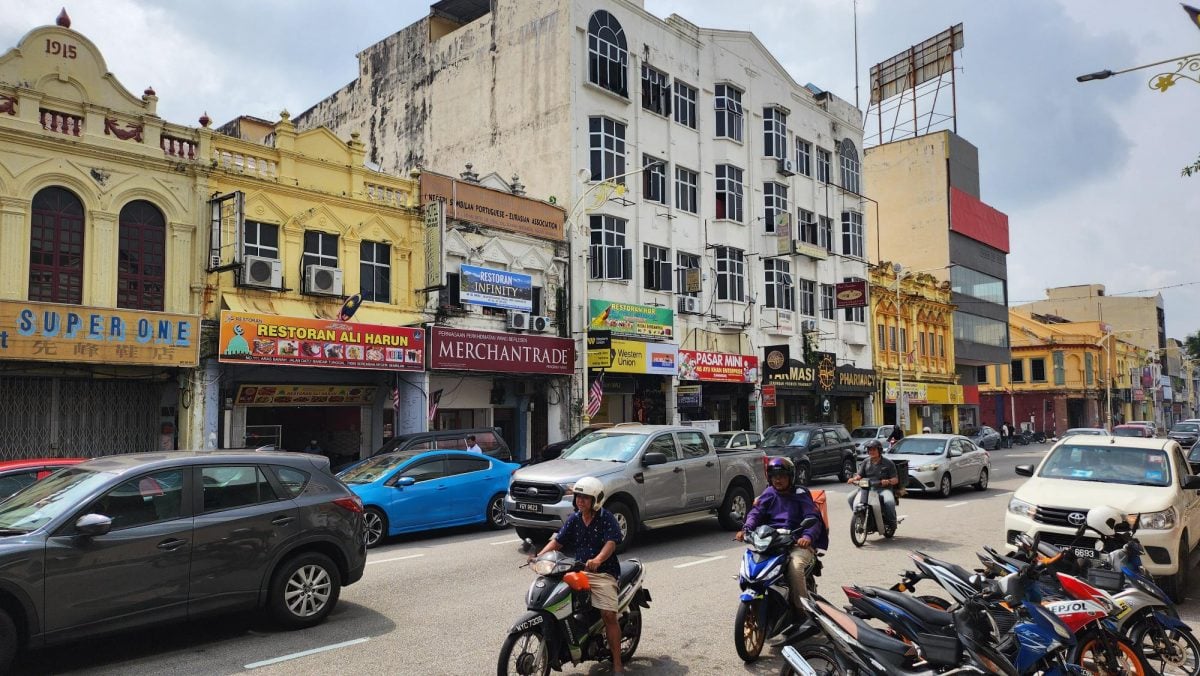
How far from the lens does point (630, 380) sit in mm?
30250

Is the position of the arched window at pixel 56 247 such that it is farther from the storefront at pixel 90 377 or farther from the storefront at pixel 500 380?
the storefront at pixel 500 380

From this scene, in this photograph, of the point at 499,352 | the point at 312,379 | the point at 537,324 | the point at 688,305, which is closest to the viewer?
the point at 312,379

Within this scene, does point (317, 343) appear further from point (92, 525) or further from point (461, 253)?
point (92, 525)

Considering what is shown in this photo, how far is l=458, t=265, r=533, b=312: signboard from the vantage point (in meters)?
23.7

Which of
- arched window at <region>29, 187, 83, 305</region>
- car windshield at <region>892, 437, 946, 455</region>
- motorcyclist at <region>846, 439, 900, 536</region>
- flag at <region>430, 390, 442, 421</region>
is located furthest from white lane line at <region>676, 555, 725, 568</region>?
arched window at <region>29, 187, 83, 305</region>

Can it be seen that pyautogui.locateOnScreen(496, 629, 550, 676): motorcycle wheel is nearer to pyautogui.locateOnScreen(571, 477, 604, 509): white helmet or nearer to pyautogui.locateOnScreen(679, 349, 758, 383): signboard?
pyautogui.locateOnScreen(571, 477, 604, 509): white helmet

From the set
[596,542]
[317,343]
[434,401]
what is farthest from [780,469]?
[434,401]

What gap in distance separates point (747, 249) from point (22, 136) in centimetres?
2554

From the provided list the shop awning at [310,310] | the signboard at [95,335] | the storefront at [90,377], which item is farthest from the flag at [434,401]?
the signboard at [95,335]

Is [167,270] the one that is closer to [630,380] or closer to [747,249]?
[630,380]

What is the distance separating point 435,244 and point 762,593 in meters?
17.7

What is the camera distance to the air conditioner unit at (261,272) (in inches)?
737

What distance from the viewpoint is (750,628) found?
6.73 meters

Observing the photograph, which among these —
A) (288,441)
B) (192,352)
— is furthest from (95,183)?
(288,441)
